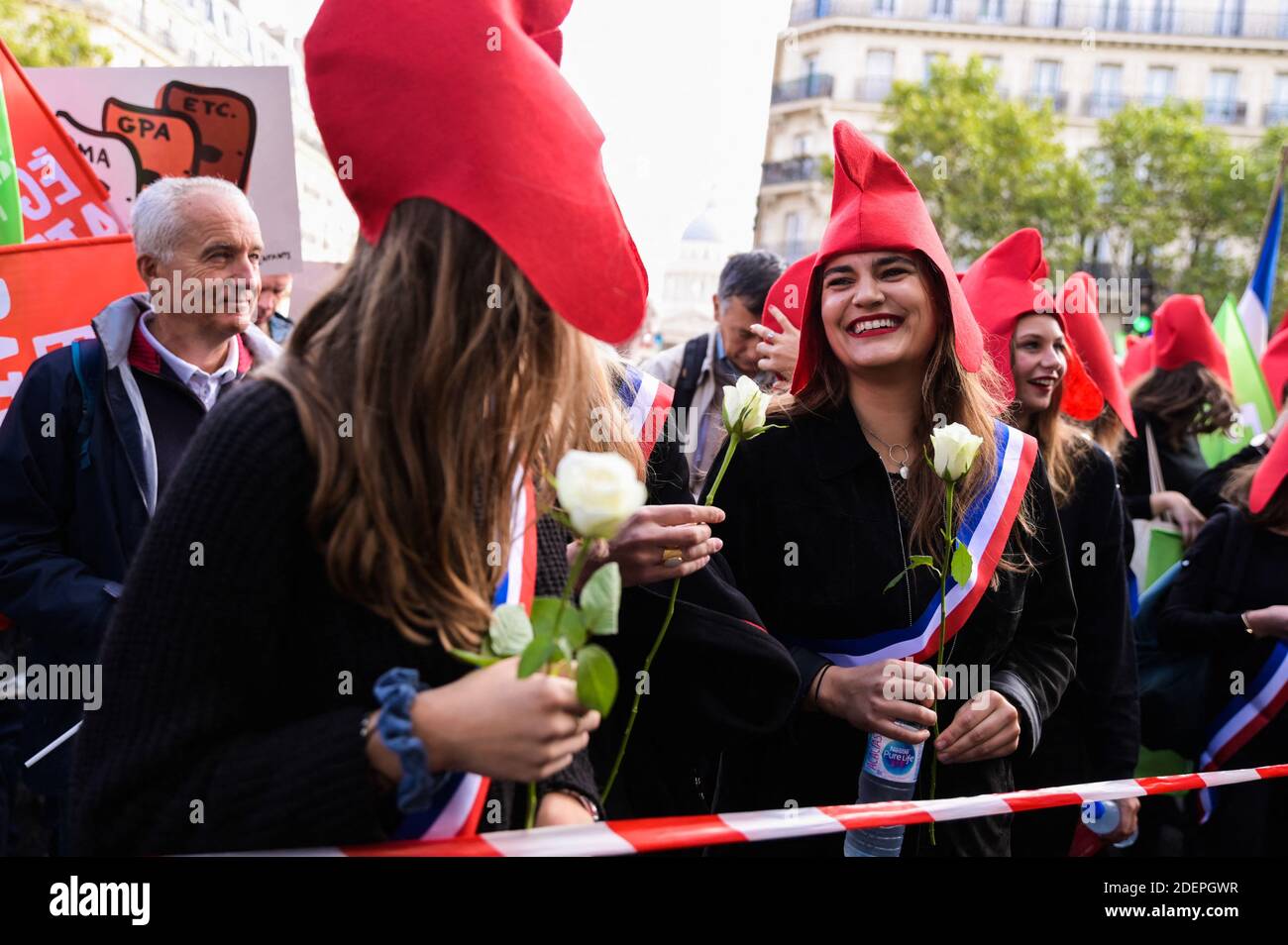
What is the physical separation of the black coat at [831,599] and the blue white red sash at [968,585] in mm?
35

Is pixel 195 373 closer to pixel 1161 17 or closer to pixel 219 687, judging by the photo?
pixel 219 687

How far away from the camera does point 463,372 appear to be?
1.67 m

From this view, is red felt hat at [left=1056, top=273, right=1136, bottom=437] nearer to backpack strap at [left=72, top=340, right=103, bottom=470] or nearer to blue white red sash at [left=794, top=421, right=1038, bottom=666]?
blue white red sash at [left=794, top=421, right=1038, bottom=666]

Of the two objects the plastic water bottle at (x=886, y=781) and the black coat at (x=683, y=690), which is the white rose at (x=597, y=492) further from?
the plastic water bottle at (x=886, y=781)

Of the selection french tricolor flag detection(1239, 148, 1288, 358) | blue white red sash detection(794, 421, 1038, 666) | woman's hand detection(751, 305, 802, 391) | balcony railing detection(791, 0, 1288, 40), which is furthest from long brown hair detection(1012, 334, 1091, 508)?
balcony railing detection(791, 0, 1288, 40)

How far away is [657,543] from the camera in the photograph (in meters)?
2.22

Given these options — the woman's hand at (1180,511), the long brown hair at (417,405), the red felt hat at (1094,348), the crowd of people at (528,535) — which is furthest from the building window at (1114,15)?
the long brown hair at (417,405)

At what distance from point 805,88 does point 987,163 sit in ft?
65.1

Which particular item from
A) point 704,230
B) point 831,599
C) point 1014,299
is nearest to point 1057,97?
point 1014,299

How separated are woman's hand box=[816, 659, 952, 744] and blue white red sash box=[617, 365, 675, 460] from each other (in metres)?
0.63

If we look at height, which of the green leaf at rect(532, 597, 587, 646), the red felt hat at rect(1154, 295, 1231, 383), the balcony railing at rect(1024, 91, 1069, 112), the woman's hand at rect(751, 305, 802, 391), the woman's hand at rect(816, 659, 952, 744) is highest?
the balcony railing at rect(1024, 91, 1069, 112)

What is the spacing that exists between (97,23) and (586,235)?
43.0 m

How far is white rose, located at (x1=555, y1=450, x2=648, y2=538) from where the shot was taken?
1.45 metres
